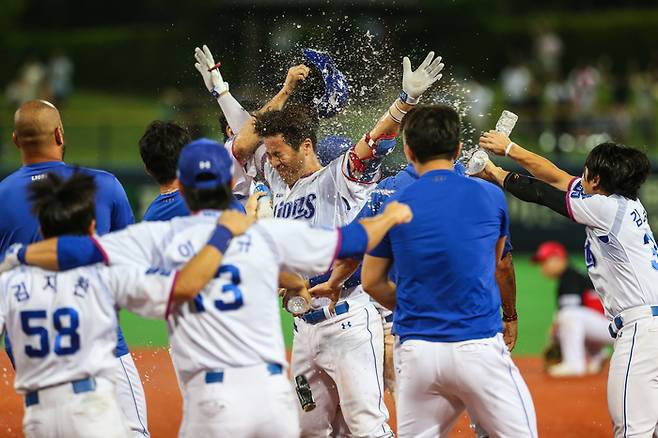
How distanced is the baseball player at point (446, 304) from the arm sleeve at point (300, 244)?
1.61 ft

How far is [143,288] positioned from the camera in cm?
458

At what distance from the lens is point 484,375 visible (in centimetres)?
507

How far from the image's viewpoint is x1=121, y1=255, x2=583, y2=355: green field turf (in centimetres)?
1178

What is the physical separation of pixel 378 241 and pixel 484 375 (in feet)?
2.74

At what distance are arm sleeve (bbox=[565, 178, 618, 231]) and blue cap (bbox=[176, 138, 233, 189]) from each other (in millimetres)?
2436

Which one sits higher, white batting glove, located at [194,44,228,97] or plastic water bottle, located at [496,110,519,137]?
white batting glove, located at [194,44,228,97]

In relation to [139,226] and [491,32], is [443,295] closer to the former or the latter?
[139,226]

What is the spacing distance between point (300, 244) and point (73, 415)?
4.00 feet

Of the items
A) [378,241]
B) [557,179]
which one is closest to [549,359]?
[557,179]

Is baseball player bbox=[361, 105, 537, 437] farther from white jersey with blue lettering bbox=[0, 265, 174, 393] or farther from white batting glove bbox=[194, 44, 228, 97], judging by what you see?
white batting glove bbox=[194, 44, 228, 97]

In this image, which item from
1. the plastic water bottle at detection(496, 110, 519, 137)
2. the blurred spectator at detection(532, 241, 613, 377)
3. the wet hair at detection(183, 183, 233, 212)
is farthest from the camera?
the blurred spectator at detection(532, 241, 613, 377)

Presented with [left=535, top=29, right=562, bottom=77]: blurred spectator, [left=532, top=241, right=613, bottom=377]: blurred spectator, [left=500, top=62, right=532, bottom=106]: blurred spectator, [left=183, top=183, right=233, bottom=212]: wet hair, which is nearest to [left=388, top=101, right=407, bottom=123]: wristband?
[left=183, top=183, right=233, bottom=212]: wet hair

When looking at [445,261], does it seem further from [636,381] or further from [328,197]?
[636,381]

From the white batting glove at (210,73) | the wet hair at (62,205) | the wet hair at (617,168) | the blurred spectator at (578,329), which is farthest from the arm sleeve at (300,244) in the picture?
the blurred spectator at (578,329)
